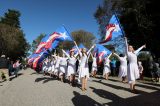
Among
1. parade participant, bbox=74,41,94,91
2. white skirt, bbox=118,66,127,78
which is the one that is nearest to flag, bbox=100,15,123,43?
white skirt, bbox=118,66,127,78

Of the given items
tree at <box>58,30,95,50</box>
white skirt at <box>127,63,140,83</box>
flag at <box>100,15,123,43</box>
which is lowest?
white skirt at <box>127,63,140,83</box>

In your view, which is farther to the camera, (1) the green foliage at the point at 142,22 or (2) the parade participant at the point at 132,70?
(1) the green foliage at the point at 142,22

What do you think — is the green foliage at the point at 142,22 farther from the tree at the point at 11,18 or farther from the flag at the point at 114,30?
the tree at the point at 11,18

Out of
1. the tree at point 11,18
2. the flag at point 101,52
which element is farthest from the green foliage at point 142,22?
the tree at point 11,18

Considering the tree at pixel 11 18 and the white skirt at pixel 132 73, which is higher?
the tree at pixel 11 18

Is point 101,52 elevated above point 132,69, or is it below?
above

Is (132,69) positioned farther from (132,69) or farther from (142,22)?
(142,22)

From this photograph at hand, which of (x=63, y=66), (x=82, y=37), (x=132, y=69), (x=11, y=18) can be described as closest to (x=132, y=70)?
(x=132, y=69)

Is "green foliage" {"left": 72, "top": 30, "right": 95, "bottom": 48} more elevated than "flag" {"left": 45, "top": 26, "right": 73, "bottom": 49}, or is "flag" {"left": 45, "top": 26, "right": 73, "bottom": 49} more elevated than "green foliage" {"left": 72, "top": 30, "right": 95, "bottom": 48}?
"green foliage" {"left": 72, "top": 30, "right": 95, "bottom": 48}

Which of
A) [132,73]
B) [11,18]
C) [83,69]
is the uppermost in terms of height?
[11,18]

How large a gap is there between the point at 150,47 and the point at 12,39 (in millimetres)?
53341

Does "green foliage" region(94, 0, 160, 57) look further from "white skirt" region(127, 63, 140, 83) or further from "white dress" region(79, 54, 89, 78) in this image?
"white skirt" region(127, 63, 140, 83)

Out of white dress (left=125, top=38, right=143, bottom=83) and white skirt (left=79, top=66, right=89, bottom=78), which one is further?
white skirt (left=79, top=66, right=89, bottom=78)

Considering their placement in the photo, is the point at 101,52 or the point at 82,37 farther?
the point at 82,37
